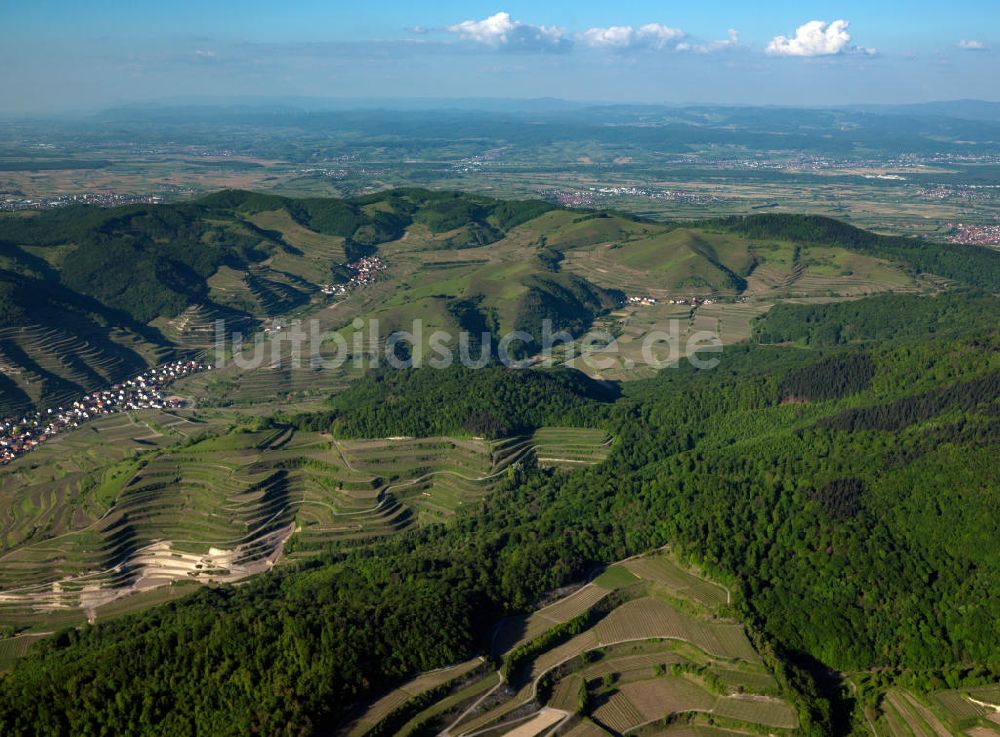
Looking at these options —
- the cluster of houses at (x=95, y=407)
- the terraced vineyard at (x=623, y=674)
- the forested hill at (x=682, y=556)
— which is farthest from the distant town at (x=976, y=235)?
the terraced vineyard at (x=623, y=674)

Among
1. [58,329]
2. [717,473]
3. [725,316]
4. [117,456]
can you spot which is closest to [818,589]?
[717,473]

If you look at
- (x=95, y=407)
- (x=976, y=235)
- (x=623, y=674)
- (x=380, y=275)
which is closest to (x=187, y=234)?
(x=380, y=275)

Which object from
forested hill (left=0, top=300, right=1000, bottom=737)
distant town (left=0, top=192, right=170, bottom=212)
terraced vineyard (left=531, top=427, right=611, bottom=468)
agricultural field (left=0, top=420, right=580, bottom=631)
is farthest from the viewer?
distant town (left=0, top=192, right=170, bottom=212)

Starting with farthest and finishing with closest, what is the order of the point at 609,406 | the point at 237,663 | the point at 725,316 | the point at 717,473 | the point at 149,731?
the point at 725,316 → the point at 609,406 → the point at 717,473 → the point at 237,663 → the point at 149,731

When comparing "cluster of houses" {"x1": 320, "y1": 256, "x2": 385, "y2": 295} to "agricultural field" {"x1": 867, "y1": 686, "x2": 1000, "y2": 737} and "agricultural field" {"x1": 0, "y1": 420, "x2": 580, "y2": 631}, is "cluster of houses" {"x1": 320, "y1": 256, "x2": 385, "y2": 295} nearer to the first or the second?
"agricultural field" {"x1": 0, "y1": 420, "x2": 580, "y2": 631}

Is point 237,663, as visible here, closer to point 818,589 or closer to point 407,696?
point 407,696

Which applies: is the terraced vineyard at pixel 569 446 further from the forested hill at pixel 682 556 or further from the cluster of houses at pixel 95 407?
the cluster of houses at pixel 95 407

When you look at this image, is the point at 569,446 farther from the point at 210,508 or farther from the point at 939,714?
the point at 939,714

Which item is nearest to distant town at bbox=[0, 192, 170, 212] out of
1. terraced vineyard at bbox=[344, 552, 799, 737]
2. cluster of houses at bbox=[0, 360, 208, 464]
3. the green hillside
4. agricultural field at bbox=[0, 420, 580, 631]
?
the green hillside
